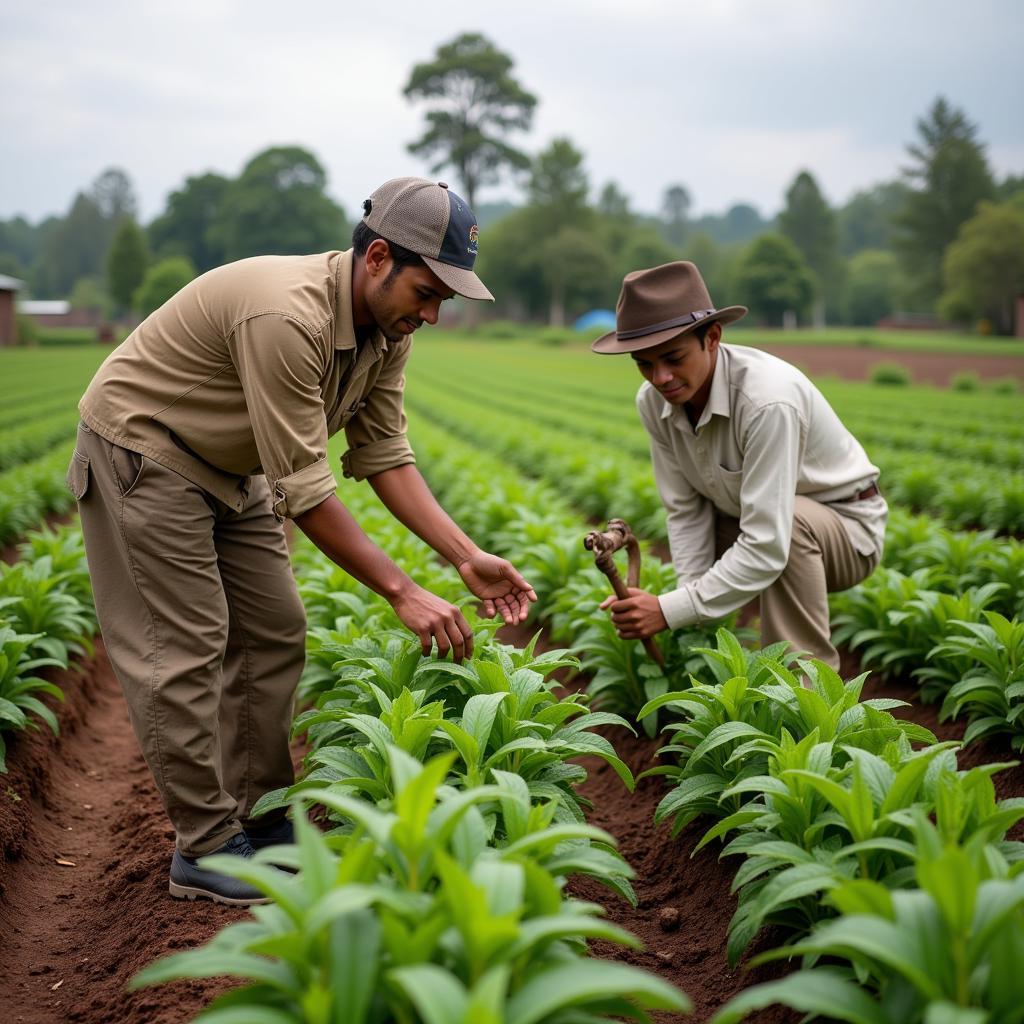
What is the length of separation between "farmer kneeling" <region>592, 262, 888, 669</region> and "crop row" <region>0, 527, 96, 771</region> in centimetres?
241

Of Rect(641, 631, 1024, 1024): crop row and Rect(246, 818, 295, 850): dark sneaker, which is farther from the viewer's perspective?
Rect(246, 818, 295, 850): dark sneaker

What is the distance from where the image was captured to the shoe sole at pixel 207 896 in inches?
131

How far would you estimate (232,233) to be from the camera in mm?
89750

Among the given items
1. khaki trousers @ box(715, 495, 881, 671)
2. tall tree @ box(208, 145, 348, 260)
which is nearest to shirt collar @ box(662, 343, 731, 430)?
khaki trousers @ box(715, 495, 881, 671)

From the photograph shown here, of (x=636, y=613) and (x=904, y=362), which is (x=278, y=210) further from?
(x=636, y=613)

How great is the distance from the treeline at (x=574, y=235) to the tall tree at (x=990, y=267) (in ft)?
0.25

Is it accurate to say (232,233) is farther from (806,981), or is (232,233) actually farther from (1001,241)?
(806,981)

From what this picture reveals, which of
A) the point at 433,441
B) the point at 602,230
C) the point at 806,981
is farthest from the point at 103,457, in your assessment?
the point at 602,230

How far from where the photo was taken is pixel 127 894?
142 inches

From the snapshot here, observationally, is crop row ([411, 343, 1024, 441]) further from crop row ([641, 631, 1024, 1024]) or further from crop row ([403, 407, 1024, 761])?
crop row ([641, 631, 1024, 1024])

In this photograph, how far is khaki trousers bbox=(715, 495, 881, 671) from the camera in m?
4.30

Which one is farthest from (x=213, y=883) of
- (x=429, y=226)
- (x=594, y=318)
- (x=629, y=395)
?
(x=594, y=318)

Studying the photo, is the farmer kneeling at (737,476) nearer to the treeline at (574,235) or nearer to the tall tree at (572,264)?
the treeline at (574,235)

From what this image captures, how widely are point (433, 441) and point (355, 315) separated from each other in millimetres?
10096
